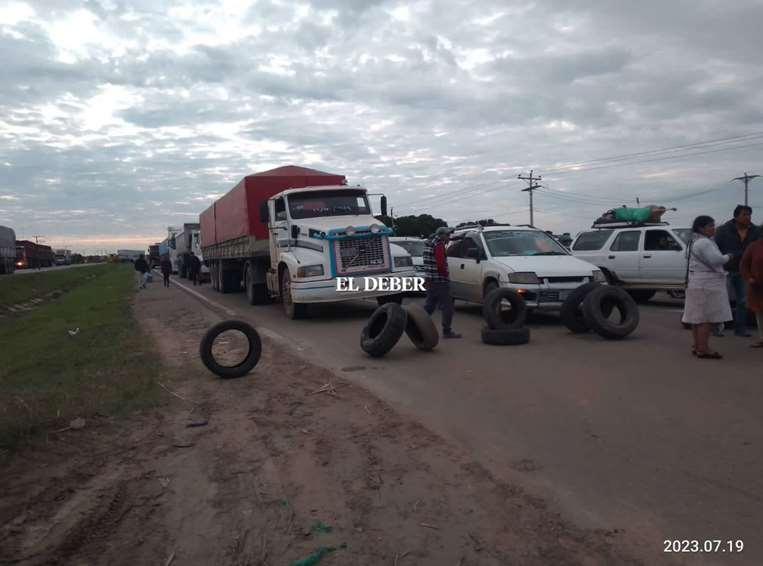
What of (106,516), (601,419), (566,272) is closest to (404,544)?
(106,516)

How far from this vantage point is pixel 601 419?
227 inches

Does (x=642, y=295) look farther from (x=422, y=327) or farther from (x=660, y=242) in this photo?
(x=422, y=327)

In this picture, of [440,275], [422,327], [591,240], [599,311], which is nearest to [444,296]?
[440,275]

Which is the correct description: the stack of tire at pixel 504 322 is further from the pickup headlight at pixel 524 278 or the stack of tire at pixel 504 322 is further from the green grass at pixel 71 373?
the green grass at pixel 71 373

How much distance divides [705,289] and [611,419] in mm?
3349

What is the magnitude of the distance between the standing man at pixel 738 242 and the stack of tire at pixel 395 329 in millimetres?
4317

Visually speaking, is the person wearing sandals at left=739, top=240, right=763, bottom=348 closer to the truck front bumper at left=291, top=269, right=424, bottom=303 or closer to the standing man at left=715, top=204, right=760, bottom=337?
the standing man at left=715, top=204, right=760, bottom=337

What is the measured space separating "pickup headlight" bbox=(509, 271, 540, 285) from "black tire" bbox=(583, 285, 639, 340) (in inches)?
57.4

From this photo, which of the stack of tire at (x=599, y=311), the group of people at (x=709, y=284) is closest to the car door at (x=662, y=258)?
the stack of tire at (x=599, y=311)

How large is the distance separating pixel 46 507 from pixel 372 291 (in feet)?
32.5

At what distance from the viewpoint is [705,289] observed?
8.20 m

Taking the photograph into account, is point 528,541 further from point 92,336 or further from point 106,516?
point 92,336

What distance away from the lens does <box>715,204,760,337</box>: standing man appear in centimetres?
951

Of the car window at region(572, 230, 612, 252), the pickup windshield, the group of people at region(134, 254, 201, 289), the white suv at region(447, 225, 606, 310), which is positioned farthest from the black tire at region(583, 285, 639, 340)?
the group of people at region(134, 254, 201, 289)
